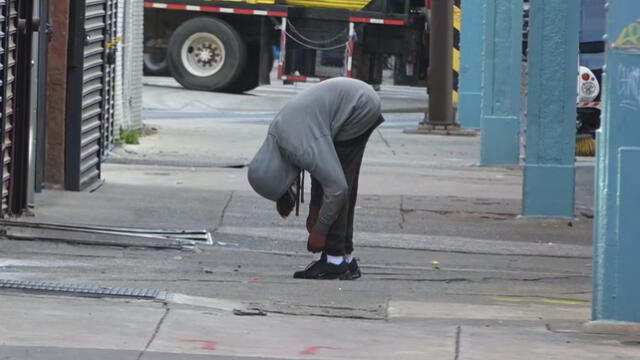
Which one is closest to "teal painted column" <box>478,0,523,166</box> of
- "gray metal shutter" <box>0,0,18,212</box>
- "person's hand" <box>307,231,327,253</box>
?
"gray metal shutter" <box>0,0,18,212</box>

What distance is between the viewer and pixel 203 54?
2717cm

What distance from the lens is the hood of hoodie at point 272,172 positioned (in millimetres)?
8836

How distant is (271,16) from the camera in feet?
84.1

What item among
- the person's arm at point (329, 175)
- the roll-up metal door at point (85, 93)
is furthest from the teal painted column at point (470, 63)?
the person's arm at point (329, 175)

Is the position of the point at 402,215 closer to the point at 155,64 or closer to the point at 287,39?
the point at 287,39

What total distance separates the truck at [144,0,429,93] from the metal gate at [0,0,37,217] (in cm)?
1355

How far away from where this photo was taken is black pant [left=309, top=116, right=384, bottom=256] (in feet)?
29.7

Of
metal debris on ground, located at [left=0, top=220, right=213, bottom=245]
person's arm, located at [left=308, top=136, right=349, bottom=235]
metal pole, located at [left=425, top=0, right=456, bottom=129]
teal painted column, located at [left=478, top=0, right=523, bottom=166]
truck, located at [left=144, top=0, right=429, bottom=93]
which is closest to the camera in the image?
person's arm, located at [left=308, top=136, right=349, bottom=235]

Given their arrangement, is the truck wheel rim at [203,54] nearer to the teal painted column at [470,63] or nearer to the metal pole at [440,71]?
the teal painted column at [470,63]

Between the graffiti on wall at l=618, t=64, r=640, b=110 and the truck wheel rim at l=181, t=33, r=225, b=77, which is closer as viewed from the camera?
the graffiti on wall at l=618, t=64, r=640, b=110

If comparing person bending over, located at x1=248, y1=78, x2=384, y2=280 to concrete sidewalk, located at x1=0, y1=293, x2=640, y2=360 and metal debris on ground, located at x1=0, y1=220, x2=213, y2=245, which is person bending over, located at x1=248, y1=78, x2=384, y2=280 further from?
metal debris on ground, located at x1=0, y1=220, x2=213, y2=245

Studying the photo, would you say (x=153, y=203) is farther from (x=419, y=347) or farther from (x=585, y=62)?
(x=585, y=62)

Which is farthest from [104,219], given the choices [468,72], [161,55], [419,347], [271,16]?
[161,55]

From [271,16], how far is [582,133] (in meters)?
8.25
